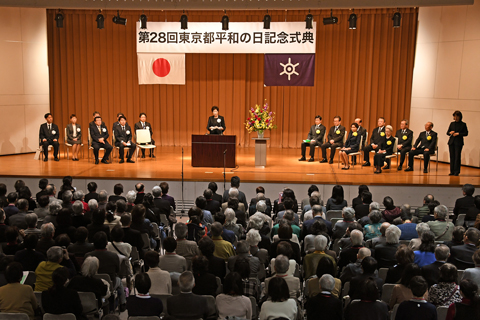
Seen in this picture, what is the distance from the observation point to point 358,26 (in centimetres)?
1509

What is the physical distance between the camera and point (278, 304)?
4070 millimetres

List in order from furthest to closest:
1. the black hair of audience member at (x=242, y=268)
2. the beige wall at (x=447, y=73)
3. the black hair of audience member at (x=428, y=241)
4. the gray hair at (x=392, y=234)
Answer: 1. the beige wall at (x=447, y=73)
2. the gray hair at (x=392, y=234)
3. the black hair of audience member at (x=428, y=241)
4. the black hair of audience member at (x=242, y=268)

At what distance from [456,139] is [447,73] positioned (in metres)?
2.66

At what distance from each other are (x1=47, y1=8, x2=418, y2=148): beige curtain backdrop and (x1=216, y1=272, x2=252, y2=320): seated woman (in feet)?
39.2

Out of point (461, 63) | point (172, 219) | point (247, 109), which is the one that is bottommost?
point (172, 219)

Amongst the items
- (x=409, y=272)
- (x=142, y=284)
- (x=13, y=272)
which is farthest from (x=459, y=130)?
(x=13, y=272)

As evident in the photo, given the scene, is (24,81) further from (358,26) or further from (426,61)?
(426,61)

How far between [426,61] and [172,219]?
952 centimetres

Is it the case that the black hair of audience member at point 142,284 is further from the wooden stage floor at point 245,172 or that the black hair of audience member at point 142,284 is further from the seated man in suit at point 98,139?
the seated man in suit at point 98,139

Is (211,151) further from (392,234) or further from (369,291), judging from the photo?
(369,291)

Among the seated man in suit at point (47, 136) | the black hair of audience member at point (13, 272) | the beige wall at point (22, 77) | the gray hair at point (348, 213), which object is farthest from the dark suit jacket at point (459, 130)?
the beige wall at point (22, 77)

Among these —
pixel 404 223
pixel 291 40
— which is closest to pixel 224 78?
pixel 291 40

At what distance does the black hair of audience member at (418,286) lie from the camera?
4.05 meters

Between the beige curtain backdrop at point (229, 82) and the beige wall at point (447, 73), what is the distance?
100 centimetres
